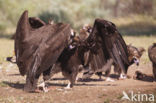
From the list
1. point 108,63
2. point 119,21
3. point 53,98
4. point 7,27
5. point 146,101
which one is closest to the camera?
point 146,101

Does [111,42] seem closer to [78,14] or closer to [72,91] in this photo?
[72,91]

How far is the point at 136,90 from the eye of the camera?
26.6ft

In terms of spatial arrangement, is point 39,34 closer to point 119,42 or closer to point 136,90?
point 119,42

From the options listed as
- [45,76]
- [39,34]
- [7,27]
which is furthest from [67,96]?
[7,27]

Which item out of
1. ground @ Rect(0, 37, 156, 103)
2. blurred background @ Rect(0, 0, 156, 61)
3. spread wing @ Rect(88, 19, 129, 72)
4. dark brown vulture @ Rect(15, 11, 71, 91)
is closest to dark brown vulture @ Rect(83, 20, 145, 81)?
spread wing @ Rect(88, 19, 129, 72)

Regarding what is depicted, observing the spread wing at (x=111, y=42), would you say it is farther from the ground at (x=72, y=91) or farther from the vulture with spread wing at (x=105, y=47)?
the ground at (x=72, y=91)

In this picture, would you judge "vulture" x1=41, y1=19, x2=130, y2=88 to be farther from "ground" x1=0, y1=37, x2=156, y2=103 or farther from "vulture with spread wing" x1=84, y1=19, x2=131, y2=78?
"ground" x1=0, y1=37, x2=156, y2=103

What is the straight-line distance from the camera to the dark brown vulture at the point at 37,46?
8.23 m

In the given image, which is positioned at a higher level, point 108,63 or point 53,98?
point 108,63

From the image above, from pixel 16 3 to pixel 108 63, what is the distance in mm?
22439

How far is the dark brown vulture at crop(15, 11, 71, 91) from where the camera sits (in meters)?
8.23

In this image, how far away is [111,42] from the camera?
867 centimetres

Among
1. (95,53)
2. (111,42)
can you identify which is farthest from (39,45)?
(111,42)

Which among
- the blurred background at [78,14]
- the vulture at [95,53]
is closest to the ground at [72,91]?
the vulture at [95,53]
